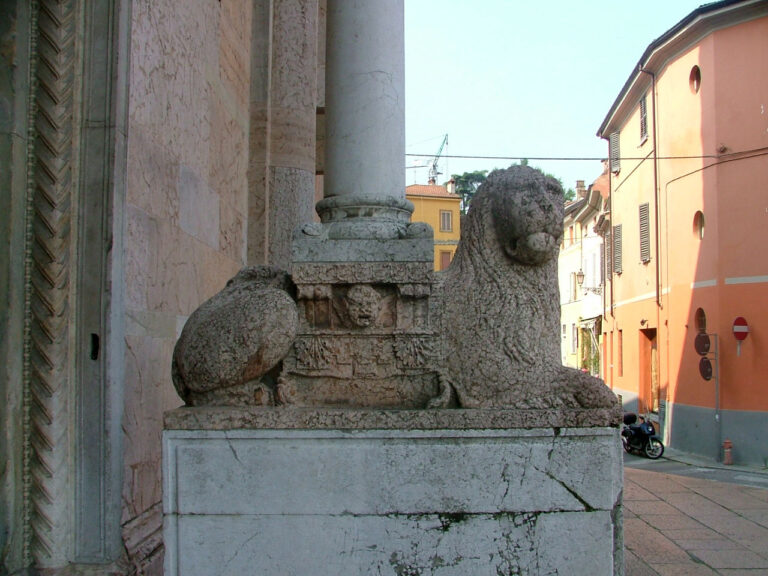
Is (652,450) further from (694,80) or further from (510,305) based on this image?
(510,305)

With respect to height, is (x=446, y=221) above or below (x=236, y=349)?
above

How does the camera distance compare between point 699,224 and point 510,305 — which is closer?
point 510,305

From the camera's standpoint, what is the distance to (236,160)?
5.75 meters

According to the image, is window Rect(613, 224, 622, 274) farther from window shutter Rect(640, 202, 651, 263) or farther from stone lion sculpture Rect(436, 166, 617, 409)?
stone lion sculpture Rect(436, 166, 617, 409)

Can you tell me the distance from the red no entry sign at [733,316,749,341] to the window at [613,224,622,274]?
24.3 ft

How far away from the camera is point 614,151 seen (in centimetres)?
2022

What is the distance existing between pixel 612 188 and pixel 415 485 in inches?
749

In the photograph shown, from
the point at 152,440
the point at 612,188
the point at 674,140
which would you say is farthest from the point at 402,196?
the point at 612,188

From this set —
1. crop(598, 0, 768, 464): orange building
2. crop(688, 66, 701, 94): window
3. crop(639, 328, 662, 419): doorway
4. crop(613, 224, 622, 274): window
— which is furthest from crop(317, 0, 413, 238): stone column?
crop(613, 224, 622, 274): window

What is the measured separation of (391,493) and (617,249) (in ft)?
60.4

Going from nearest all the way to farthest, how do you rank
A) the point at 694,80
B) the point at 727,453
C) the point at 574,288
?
1. the point at 727,453
2. the point at 694,80
3. the point at 574,288

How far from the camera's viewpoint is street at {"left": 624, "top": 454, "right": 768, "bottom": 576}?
397 centimetres

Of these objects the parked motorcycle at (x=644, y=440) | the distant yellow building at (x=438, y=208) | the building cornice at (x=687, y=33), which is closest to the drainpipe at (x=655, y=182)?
the building cornice at (x=687, y=33)

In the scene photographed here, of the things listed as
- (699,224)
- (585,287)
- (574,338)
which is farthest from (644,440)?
(574,338)
